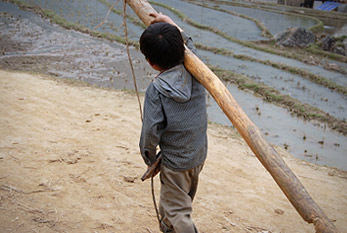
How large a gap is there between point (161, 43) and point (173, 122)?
398mm

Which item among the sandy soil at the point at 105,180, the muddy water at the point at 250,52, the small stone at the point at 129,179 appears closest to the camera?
the sandy soil at the point at 105,180

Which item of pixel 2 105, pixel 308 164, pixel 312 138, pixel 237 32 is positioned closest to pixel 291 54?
pixel 237 32

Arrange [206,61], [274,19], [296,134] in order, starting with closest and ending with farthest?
[296,134], [206,61], [274,19]

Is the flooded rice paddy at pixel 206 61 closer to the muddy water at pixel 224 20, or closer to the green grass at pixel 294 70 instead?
the muddy water at pixel 224 20

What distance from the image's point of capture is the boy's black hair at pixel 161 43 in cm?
172

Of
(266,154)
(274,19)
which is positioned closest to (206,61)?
(266,154)

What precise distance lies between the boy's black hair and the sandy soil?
1239 mm

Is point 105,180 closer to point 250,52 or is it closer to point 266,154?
point 266,154

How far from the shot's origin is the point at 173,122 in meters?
1.80

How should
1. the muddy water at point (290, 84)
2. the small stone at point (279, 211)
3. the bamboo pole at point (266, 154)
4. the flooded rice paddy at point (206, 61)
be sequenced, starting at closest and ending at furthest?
the bamboo pole at point (266, 154) → the small stone at point (279, 211) → the flooded rice paddy at point (206, 61) → the muddy water at point (290, 84)

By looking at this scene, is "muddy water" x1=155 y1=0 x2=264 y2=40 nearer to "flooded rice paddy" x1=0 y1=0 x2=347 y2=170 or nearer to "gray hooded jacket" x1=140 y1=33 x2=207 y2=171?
"flooded rice paddy" x1=0 y1=0 x2=347 y2=170

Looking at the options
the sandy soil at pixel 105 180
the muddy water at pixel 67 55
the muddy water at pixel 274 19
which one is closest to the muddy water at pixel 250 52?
the muddy water at pixel 67 55

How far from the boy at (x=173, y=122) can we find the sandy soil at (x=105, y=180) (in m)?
0.65

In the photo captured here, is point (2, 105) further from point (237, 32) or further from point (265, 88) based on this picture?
point (237, 32)
